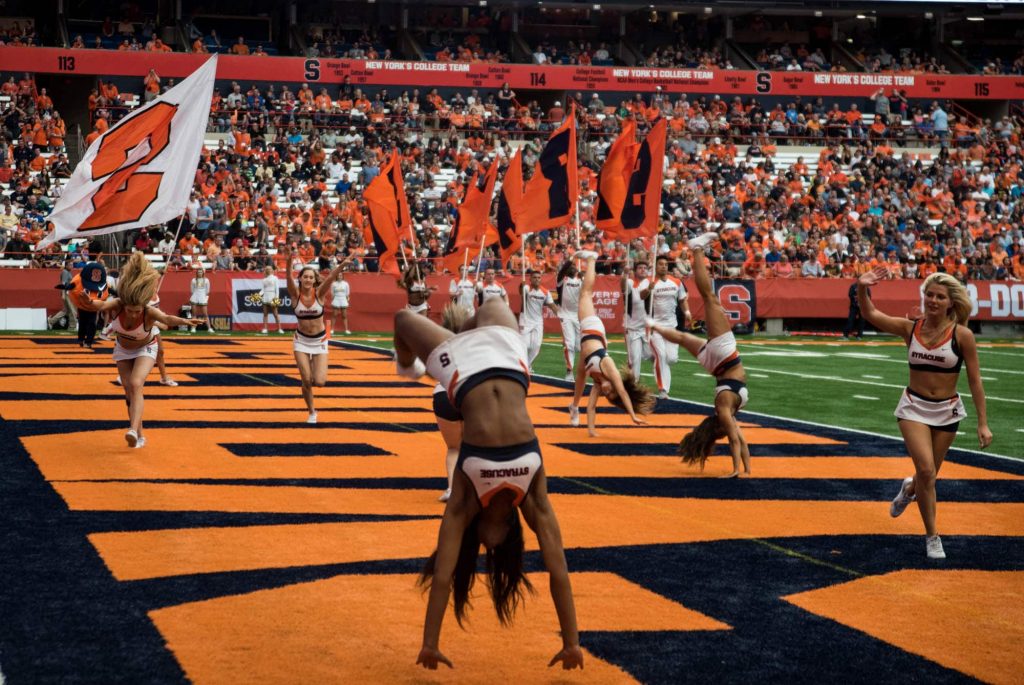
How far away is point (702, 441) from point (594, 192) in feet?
96.3

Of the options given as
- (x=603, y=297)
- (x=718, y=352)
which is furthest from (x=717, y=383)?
(x=603, y=297)

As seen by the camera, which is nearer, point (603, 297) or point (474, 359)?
point (474, 359)

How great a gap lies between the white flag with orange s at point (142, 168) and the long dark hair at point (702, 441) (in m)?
5.16

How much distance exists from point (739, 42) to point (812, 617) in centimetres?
5068

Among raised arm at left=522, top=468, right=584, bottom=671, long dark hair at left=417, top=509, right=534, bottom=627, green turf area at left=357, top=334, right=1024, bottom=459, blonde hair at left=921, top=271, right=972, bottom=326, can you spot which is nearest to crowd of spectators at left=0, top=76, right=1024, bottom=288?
green turf area at left=357, top=334, right=1024, bottom=459

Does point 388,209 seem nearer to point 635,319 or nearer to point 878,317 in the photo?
point 635,319

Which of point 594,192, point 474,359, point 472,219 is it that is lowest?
point 474,359

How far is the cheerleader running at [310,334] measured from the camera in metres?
14.4

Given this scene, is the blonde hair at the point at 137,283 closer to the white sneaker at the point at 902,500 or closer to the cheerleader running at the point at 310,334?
the cheerleader running at the point at 310,334

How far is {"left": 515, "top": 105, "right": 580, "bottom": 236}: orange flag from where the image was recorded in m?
19.0

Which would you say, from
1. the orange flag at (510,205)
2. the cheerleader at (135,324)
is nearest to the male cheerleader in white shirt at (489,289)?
the orange flag at (510,205)

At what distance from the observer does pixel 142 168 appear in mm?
12125

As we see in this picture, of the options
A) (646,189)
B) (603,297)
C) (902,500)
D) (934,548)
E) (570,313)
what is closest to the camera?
(934,548)

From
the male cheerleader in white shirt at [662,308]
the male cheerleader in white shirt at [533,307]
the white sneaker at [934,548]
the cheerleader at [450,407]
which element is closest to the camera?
the cheerleader at [450,407]
